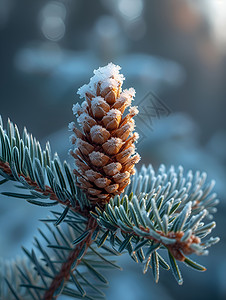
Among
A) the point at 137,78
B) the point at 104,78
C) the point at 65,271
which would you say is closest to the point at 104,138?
the point at 104,78

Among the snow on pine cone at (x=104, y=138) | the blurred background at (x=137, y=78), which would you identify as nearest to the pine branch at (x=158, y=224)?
the snow on pine cone at (x=104, y=138)

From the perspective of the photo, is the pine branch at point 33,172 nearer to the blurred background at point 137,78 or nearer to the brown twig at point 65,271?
the brown twig at point 65,271

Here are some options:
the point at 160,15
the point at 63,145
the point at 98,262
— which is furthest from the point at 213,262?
the point at 160,15

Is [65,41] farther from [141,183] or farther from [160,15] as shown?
[141,183]

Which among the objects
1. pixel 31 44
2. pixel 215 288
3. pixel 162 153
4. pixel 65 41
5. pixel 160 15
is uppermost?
pixel 160 15

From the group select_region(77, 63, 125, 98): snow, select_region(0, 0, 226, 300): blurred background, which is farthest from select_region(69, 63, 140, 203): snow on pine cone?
select_region(0, 0, 226, 300): blurred background

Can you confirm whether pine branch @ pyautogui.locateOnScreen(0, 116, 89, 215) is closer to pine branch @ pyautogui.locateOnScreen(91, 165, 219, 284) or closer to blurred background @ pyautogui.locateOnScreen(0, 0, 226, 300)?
pine branch @ pyautogui.locateOnScreen(91, 165, 219, 284)
